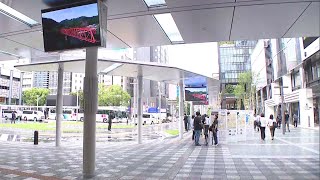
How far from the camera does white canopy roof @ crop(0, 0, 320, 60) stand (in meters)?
8.39


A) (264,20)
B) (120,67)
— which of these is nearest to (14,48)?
(120,67)

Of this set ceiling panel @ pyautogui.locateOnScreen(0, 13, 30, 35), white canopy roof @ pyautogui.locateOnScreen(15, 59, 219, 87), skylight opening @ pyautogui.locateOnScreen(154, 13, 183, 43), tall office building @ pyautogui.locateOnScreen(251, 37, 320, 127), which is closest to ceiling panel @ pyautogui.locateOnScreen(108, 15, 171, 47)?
skylight opening @ pyautogui.locateOnScreen(154, 13, 183, 43)

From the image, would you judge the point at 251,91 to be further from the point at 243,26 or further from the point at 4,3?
the point at 4,3

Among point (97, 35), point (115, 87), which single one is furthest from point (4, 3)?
point (115, 87)

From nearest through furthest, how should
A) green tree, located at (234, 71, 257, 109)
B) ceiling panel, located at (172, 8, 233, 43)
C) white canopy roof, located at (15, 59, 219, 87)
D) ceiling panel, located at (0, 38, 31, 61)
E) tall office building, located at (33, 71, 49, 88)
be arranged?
ceiling panel, located at (172, 8, 233, 43), ceiling panel, located at (0, 38, 31, 61), white canopy roof, located at (15, 59, 219, 87), green tree, located at (234, 71, 257, 109), tall office building, located at (33, 71, 49, 88)

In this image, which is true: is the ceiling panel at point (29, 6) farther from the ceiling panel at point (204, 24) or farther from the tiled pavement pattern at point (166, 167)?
the tiled pavement pattern at point (166, 167)

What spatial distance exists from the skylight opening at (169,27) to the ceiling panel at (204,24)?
0.22 m

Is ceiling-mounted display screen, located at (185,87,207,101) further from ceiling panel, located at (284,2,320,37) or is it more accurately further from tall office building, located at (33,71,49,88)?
tall office building, located at (33,71,49,88)

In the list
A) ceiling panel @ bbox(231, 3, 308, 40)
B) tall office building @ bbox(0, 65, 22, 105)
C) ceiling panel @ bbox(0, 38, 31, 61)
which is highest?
tall office building @ bbox(0, 65, 22, 105)

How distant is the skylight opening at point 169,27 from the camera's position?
31.4 ft

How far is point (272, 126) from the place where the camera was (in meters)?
20.2

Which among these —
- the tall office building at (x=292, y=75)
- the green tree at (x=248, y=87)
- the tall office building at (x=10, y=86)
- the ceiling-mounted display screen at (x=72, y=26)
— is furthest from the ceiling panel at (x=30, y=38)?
the tall office building at (x=10, y=86)

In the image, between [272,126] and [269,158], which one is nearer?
[269,158]

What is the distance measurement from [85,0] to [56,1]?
0.97 meters
